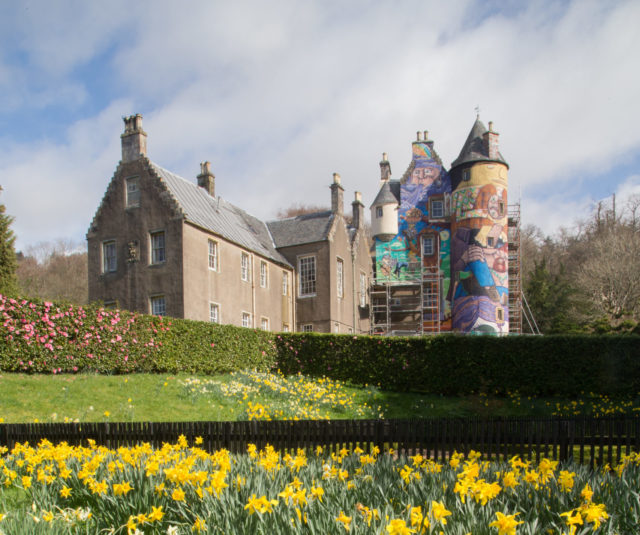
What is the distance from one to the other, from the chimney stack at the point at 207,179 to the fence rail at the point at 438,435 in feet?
86.3

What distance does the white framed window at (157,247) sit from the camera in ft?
91.1

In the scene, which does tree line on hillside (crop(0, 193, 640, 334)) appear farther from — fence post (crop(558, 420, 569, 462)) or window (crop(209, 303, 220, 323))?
fence post (crop(558, 420, 569, 462))

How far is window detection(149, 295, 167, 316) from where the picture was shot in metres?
27.3

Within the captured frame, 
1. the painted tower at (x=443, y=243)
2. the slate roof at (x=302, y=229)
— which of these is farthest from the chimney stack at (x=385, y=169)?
the slate roof at (x=302, y=229)

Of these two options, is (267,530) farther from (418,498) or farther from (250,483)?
(418,498)

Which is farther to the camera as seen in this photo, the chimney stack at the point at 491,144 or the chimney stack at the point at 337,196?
the chimney stack at the point at 491,144

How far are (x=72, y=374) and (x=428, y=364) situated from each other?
552 inches

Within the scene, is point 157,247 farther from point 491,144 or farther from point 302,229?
point 491,144

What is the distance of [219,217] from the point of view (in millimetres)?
31938

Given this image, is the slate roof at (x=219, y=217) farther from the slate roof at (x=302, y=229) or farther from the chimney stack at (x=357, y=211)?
the chimney stack at (x=357, y=211)

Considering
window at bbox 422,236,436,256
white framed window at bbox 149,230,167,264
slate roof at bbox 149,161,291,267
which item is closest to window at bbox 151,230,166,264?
white framed window at bbox 149,230,167,264

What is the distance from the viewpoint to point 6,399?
551 inches

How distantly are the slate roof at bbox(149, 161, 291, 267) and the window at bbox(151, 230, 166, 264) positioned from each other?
201cm

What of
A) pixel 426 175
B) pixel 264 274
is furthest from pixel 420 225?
pixel 264 274
